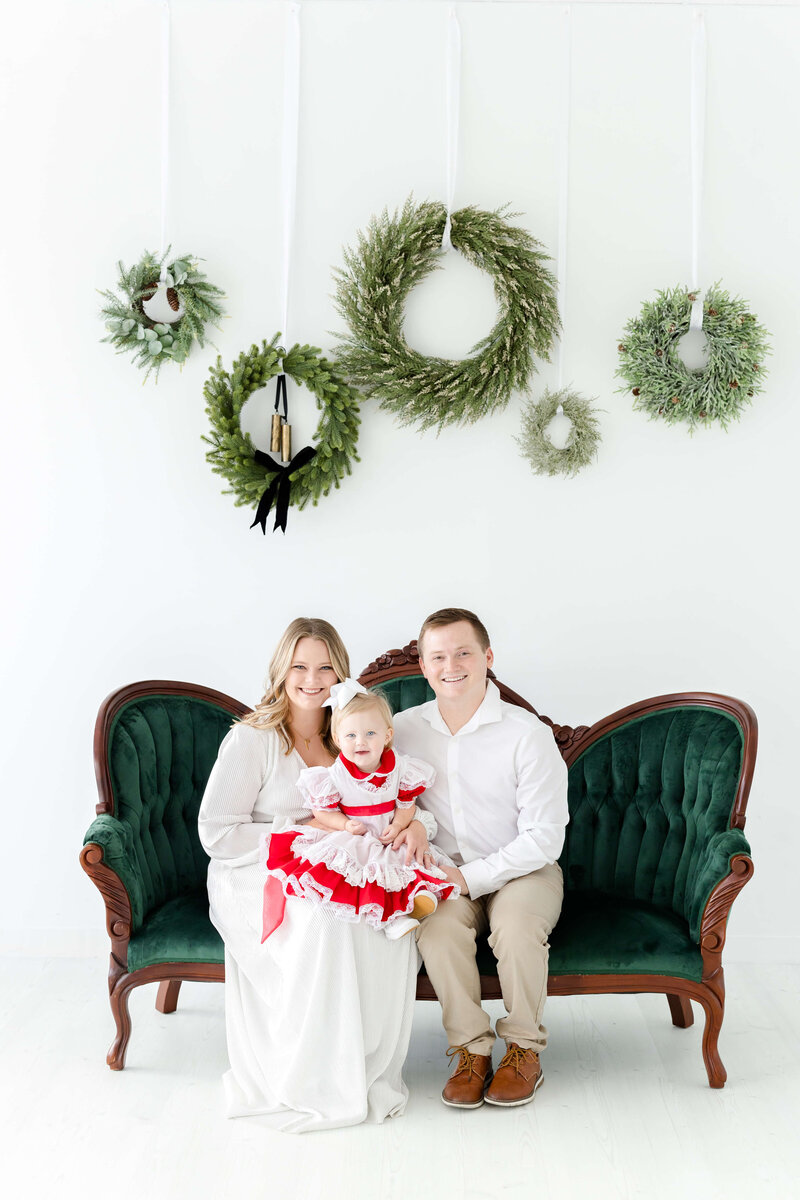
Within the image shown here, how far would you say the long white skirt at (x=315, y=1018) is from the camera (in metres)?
2.46

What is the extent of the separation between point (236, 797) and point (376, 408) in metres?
1.32

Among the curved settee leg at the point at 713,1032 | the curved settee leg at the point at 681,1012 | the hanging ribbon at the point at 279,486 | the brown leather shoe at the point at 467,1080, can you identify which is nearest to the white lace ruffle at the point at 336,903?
the brown leather shoe at the point at 467,1080

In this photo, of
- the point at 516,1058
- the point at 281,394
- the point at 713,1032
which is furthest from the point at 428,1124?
the point at 281,394

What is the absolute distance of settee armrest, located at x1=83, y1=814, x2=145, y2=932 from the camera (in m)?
2.71

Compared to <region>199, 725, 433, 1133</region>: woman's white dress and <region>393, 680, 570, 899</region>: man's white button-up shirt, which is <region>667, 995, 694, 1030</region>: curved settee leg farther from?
<region>199, 725, 433, 1133</region>: woman's white dress

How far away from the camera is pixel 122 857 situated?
8.95 ft

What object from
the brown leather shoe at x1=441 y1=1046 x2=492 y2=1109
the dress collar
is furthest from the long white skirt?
the dress collar

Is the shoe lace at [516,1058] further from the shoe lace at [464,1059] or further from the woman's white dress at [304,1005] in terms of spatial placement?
the woman's white dress at [304,1005]

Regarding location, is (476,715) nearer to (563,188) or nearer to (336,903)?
(336,903)

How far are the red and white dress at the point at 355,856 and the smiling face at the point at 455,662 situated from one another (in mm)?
206

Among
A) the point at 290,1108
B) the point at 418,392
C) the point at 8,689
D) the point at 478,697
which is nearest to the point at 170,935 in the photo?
the point at 290,1108

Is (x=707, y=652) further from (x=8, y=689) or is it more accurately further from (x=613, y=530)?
(x=8, y=689)

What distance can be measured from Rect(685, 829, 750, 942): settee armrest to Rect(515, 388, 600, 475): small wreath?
1212 mm

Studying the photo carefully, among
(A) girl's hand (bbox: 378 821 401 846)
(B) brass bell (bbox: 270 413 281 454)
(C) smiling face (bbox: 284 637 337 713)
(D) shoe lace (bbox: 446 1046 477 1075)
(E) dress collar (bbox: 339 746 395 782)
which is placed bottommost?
(D) shoe lace (bbox: 446 1046 477 1075)
